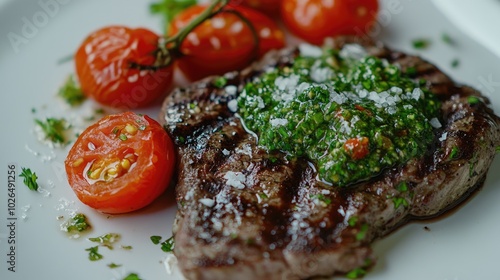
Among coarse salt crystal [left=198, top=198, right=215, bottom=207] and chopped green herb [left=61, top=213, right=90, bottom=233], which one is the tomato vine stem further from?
coarse salt crystal [left=198, top=198, right=215, bottom=207]

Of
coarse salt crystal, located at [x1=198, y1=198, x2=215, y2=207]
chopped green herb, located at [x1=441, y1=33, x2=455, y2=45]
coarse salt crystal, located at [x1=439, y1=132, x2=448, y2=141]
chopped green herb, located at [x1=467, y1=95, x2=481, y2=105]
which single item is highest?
chopped green herb, located at [x1=467, y1=95, x2=481, y2=105]

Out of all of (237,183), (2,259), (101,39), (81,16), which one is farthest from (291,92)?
(81,16)

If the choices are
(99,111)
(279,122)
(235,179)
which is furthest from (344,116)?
(99,111)

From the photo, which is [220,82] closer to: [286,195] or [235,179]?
[235,179]

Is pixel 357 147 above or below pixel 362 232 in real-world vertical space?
above

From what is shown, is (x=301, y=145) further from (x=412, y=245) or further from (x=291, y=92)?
(x=412, y=245)

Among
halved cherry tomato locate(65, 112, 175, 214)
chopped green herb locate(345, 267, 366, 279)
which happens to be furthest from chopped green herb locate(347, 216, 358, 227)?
halved cherry tomato locate(65, 112, 175, 214)
